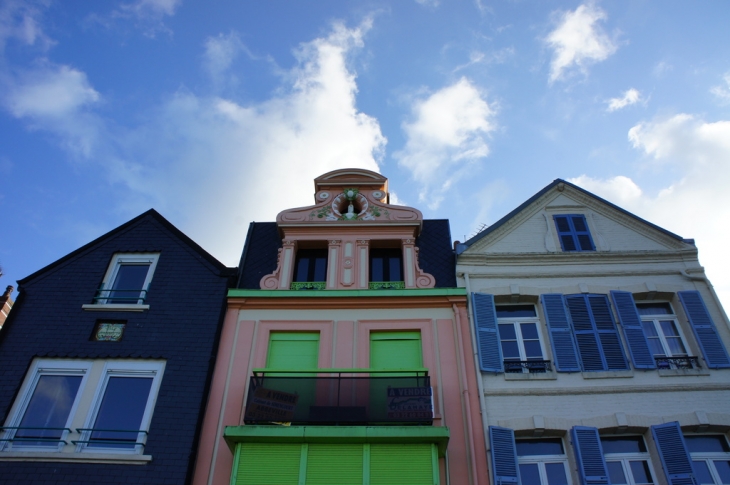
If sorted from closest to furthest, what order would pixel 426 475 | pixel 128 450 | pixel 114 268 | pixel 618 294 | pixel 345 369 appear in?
1. pixel 426 475
2. pixel 128 450
3. pixel 345 369
4. pixel 618 294
5. pixel 114 268

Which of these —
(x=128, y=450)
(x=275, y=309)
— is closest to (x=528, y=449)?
(x=275, y=309)

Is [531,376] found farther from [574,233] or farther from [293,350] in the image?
[293,350]

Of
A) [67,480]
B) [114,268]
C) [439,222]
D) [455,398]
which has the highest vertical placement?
[439,222]

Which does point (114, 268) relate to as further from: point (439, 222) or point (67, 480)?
point (439, 222)

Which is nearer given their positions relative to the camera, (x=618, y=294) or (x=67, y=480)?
(x=67, y=480)

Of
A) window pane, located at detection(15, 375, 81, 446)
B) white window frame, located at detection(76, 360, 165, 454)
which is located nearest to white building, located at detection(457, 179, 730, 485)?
white window frame, located at detection(76, 360, 165, 454)

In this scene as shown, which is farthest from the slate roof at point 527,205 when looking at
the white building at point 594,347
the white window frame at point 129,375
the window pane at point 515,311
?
the white window frame at point 129,375

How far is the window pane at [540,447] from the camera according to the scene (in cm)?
1249

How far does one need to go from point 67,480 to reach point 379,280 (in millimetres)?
8568

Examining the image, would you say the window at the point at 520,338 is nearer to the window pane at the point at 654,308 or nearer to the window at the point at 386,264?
the window pane at the point at 654,308

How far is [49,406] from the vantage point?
1303cm

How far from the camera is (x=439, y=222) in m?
17.3

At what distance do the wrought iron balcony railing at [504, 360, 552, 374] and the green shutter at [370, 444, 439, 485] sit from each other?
303 cm

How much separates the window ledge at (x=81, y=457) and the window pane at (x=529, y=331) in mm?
8948
